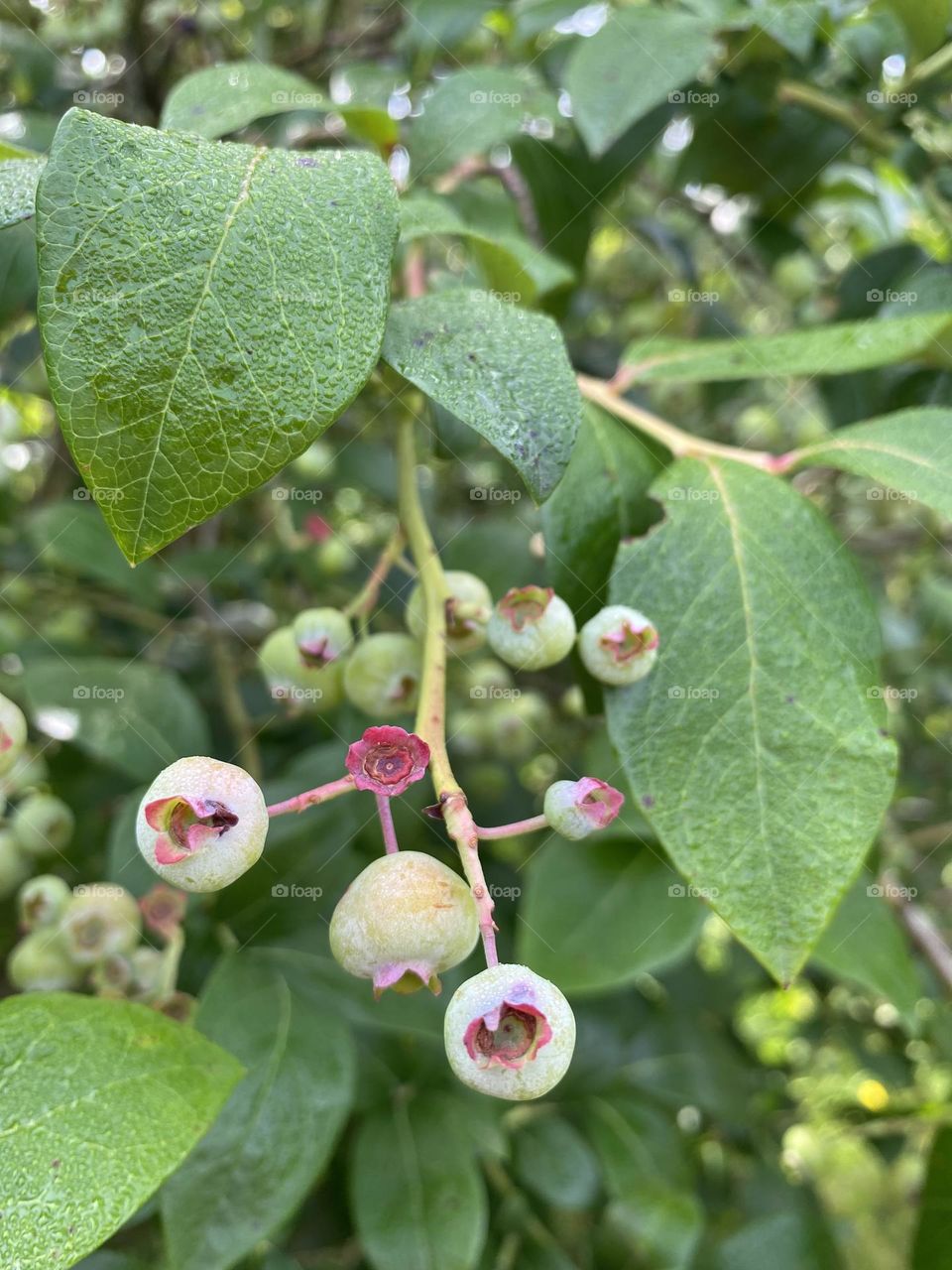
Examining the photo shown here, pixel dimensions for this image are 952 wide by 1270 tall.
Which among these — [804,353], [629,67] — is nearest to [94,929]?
[804,353]

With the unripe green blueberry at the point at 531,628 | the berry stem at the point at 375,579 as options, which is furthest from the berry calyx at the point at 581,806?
the berry stem at the point at 375,579

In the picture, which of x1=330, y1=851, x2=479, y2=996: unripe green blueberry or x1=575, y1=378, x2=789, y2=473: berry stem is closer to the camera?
x1=330, y1=851, x2=479, y2=996: unripe green blueberry

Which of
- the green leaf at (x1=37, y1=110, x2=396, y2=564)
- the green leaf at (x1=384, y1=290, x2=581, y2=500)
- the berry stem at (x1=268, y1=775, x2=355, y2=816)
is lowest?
the berry stem at (x1=268, y1=775, x2=355, y2=816)

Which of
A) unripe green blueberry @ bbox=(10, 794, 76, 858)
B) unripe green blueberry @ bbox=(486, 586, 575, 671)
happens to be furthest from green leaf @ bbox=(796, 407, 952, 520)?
unripe green blueberry @ bbox=(10, 794, 76, 858)

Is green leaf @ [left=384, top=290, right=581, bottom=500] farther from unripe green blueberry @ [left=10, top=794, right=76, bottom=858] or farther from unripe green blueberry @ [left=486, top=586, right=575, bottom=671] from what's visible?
unripe green blueberry @ [left=10, top=794, right=76, bottom=858]

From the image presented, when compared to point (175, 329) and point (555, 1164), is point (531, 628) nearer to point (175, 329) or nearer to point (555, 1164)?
point (175, 329)

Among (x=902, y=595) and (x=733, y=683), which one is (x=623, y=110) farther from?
(x=902, y=595)

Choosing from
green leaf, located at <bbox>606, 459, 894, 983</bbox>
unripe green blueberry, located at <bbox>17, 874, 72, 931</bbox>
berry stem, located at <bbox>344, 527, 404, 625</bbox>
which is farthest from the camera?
unripe green blueberry, located at <bbox>17, 874, 72, 931</bbox>
